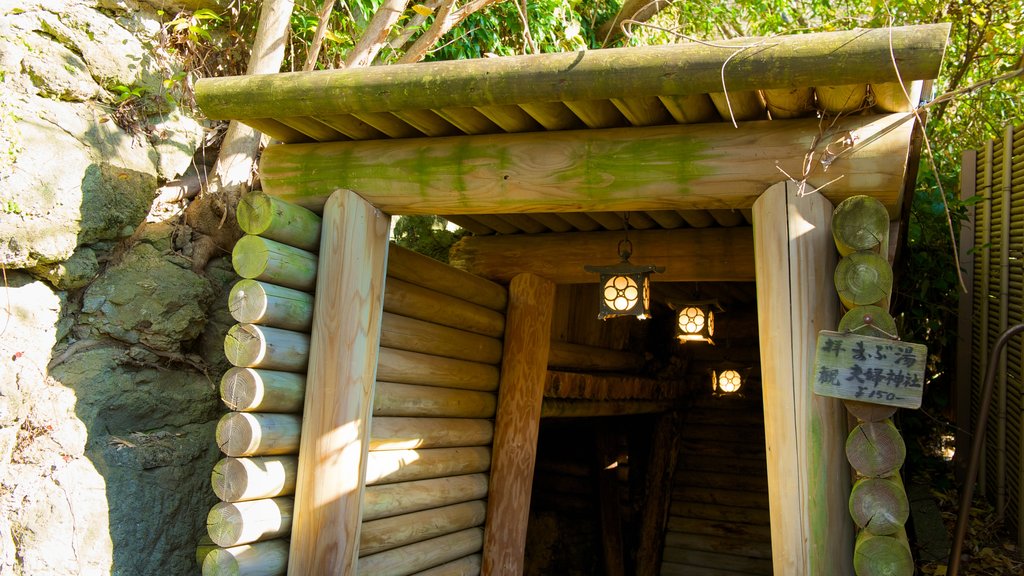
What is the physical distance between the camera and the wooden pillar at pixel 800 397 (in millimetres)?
3789

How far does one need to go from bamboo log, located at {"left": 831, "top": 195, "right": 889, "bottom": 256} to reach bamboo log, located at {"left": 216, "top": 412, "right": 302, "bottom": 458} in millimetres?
2925

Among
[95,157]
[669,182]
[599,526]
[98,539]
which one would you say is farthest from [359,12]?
[599,526]

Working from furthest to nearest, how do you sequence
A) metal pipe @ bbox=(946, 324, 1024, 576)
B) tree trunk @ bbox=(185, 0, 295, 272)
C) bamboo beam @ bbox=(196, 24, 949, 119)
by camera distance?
1. tree trunk @ bbox=(185, 0, 295, 272)
2. metal pipe @ bbox=(946, 324, 1024, 576)
3. bamboo beam @ bbox=(196, 24, 949, 119)

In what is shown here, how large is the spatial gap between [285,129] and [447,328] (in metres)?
1.87

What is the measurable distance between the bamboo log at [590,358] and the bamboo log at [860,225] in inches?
144

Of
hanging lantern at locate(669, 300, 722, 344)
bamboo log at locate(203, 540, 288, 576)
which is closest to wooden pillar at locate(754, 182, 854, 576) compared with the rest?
hanging lantern at locate(669, 300, 722, 344)

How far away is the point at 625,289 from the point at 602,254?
110cm

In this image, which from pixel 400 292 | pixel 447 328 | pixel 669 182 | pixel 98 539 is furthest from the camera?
pixel 447 328

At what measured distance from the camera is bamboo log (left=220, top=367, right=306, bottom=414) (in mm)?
4246

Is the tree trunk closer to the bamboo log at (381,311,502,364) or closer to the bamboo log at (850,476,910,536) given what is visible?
the bamboo log at (381,311,502,364)

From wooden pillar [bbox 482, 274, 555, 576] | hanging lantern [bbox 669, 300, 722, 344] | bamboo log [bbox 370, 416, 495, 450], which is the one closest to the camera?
bamboo log [bbox 370, 416, 495, 450]

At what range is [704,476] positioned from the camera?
32.6ft

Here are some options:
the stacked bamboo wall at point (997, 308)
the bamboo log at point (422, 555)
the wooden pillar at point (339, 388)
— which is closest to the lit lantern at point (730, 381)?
the stacked bamboo wall at point (997, 308)

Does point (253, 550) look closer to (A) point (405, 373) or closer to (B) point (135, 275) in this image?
(A) point (405, 373)
